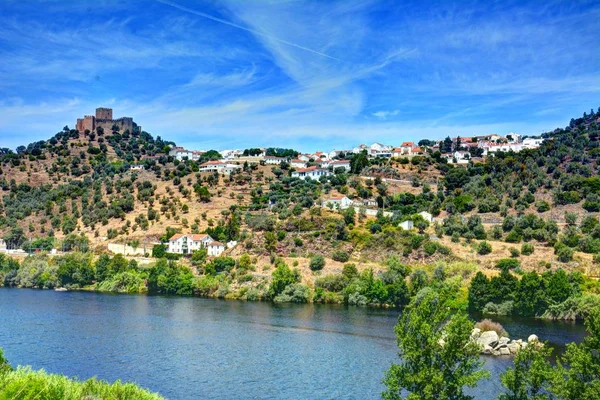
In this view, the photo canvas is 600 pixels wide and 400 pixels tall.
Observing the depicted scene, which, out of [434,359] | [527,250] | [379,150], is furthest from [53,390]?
[379,150]

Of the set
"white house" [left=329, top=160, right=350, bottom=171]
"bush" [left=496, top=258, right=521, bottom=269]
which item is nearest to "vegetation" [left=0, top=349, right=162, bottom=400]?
"bush" [left=496, top=258, right=521, bottom=269]

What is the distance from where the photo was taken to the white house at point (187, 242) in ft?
235

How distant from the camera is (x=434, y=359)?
19.6m

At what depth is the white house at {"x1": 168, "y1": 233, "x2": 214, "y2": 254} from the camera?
7150cm

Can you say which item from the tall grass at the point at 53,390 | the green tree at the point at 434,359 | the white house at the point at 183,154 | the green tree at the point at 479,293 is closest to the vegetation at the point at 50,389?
the tall grass at the point at 53,390

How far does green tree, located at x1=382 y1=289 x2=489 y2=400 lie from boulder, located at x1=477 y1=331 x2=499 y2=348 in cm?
1813

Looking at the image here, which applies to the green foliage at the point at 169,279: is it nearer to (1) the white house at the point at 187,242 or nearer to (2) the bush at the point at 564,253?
(1) the white house at the point at 187,242

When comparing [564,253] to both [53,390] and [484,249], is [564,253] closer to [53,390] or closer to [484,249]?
[484,249]

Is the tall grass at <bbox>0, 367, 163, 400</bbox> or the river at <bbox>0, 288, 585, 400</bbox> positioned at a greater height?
the tall grass at <bbox>0, 367, 163, 400</bbox>

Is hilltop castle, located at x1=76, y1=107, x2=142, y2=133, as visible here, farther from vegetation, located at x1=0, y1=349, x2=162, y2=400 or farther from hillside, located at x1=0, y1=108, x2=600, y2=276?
vegetation, located at x1=0, y1=349, x2=162, y2=400

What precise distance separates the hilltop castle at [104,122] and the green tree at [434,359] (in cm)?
13265

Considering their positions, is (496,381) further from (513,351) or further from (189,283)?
(189,283)

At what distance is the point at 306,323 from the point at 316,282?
46.1ft

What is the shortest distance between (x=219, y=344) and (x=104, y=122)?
393 feet
